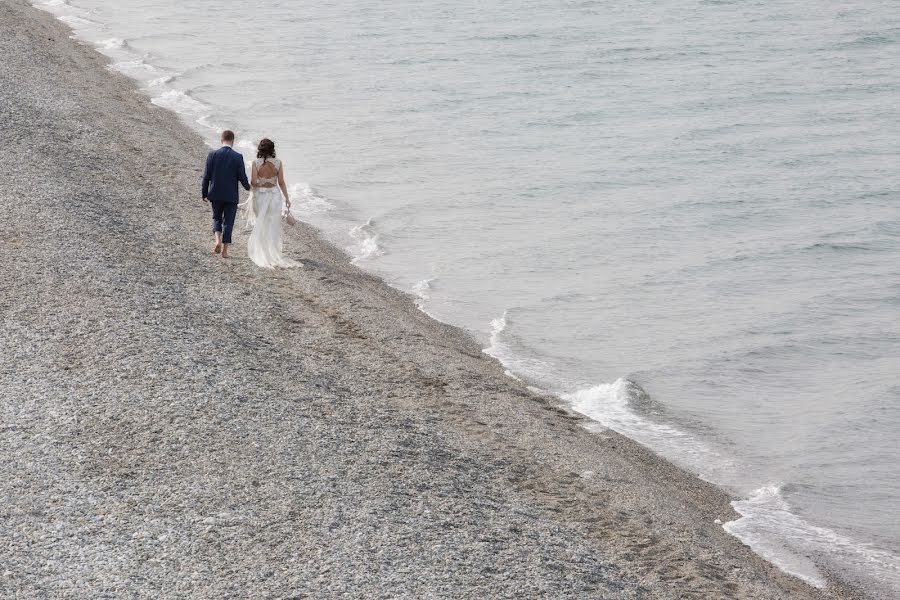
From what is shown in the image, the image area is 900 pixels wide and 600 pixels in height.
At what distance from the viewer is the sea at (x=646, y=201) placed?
13.7m

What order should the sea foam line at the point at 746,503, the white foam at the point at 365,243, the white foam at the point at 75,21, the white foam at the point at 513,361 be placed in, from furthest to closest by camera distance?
1. the white foam at the point at 75,21
2. the white foam at the point at 365,243
3. the white foam at the point at 513,361
4. the sea foam line at the point at 746,503

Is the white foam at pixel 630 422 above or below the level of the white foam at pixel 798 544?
above

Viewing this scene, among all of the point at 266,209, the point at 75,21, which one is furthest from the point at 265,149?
the point at 75,21

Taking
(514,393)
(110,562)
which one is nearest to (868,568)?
(514,393)

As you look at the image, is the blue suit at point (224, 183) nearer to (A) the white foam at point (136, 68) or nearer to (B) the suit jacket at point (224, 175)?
(B) the suit jacket at point (224, 175)

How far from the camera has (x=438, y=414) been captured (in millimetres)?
12469

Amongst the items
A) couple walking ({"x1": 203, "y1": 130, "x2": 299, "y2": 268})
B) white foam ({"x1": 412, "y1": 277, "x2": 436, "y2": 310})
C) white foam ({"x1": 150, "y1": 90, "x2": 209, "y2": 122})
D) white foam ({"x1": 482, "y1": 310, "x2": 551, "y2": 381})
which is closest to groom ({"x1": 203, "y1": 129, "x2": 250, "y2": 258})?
couple walking ({"x1": 203, "y1": 130, "x2": 299, "y2": 268})

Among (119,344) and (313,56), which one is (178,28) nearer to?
(313,56)

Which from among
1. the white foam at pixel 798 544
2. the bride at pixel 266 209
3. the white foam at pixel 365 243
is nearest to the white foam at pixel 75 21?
the white foam at pixel 365 243

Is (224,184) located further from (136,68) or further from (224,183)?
(136,68)

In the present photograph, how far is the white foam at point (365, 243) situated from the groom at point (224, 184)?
3.04 metres

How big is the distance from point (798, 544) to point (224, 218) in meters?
9.63

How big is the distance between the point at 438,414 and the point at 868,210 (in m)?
13.6

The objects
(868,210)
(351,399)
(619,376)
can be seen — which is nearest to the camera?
(351,399)
